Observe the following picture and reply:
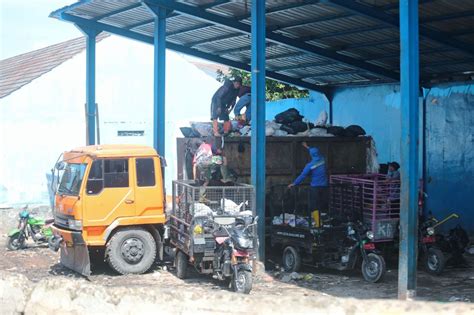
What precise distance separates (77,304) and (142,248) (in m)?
7.32

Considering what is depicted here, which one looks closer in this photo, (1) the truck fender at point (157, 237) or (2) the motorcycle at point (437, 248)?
(2) the motorcycle at point (437, 248)

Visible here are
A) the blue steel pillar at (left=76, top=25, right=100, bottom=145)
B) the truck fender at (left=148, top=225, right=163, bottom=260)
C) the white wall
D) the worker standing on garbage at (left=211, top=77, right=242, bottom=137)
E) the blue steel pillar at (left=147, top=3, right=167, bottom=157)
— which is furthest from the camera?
the white wall

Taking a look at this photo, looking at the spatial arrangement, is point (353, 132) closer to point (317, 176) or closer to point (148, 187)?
point (317, 176)

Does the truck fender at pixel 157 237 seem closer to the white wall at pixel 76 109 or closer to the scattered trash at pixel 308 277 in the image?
the scattered trash at pixel 308 277

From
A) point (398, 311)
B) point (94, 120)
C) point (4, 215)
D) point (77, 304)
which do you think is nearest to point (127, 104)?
point (94, 120)

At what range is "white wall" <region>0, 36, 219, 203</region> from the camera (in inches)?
803

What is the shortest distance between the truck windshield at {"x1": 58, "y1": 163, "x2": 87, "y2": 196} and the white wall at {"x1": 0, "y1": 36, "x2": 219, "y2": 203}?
8096mm

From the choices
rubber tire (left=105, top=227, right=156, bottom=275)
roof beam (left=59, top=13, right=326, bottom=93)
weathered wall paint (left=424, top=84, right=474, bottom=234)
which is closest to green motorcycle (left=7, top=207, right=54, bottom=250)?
rubber tire (left=105, top=227, right=156, bottom=275)

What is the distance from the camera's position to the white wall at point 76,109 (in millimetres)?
20391

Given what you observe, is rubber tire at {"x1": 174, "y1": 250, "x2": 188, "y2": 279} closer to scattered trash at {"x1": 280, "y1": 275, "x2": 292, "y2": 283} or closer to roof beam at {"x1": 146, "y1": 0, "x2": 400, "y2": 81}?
scattered trash at {"x1": 280, "y1": 275, "x2": 292, "y2": 283}

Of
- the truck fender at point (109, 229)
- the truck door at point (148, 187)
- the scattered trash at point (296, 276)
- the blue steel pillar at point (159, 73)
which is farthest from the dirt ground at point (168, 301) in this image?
the blue steel pillar at point (159, 73)

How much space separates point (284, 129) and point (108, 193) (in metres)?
4.47

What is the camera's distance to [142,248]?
1262cm

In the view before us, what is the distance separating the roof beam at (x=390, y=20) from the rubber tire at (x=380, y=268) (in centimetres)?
492
